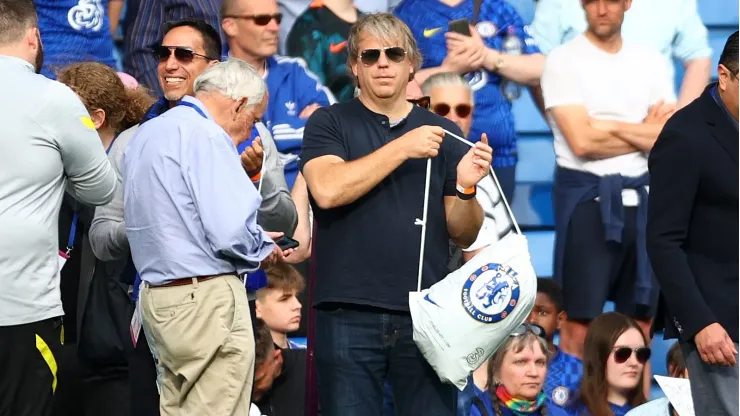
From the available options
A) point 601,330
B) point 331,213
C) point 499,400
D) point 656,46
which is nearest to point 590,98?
point 656,46

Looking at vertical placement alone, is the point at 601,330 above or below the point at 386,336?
below

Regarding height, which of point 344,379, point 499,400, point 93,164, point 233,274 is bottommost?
point 499,400

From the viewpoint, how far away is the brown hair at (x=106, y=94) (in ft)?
17.7

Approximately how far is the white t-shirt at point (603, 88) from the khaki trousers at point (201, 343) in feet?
8.92

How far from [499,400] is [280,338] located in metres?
1.06

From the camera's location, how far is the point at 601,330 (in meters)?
6.32

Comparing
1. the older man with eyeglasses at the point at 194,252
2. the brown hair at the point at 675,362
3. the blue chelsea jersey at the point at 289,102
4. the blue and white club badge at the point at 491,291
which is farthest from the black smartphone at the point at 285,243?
the brown hair at the point at 675,362

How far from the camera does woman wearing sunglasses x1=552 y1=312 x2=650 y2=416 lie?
631 cm

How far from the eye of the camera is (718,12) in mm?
7434

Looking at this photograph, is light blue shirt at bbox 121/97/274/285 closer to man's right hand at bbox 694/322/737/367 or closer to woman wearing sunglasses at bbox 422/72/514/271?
man's right hand at bbox 694/322/737/367

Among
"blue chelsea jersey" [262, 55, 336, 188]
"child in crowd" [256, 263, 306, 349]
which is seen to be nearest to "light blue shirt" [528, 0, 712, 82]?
"blue chelsea jersey" [262, 55, 336, 188]

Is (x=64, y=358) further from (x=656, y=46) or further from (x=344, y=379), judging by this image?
A: (x=656, y=46)

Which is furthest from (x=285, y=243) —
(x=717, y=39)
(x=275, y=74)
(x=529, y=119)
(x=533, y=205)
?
(x=717, y=39)

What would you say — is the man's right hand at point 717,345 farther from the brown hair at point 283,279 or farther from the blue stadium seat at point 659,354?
the blue stadium seat at point 659,354
